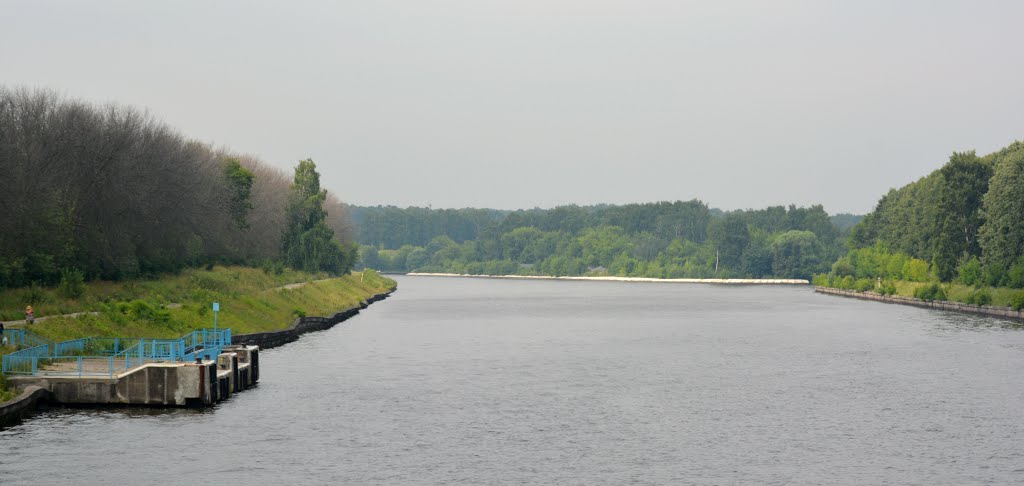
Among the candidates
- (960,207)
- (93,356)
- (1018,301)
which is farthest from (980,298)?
(93,356)

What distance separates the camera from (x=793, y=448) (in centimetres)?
4625

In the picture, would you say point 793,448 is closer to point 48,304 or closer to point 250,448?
point 250,448

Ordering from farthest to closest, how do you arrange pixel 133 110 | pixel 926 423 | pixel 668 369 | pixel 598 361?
pixel 133 110 → pixel 598 361 → pixel 668 369 → pixel 926 423

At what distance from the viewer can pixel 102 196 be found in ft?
276

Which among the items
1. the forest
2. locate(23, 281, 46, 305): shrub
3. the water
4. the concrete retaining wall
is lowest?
the water

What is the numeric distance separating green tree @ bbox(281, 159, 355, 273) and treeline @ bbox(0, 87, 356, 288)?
931 inches

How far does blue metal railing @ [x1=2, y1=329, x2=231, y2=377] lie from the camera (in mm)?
52156

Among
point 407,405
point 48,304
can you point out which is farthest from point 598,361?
point 48,304

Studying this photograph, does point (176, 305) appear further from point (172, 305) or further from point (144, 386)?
point (144, 386)

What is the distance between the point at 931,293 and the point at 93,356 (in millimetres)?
130981

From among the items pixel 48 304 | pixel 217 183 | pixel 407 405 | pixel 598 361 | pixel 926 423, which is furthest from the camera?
pixel 217 183

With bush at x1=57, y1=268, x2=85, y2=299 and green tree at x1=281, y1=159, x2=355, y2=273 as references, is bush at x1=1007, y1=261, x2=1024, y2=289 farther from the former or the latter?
bush at x1=57, y1=268, x2=85, y2=299

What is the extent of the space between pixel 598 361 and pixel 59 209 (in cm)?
4166

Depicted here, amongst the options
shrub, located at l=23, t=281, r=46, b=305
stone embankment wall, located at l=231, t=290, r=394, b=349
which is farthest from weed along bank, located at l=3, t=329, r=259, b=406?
stone embankment wall, located at l=231, t=290, r=394, b=349
